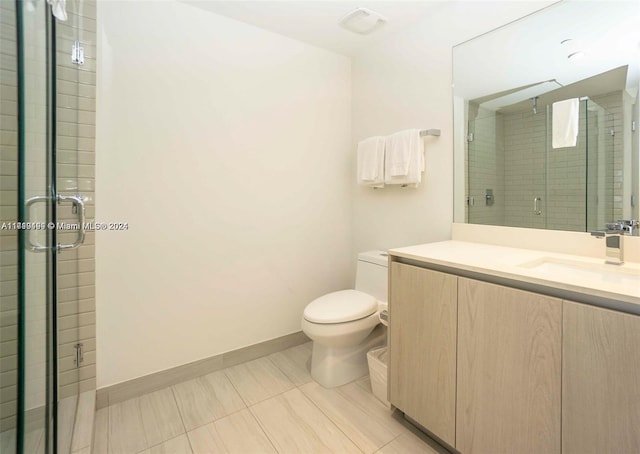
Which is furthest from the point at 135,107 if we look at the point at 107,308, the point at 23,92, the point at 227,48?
the point at 107,308

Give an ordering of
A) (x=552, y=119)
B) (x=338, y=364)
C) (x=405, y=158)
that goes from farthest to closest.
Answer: (x=405, y=158) < (x=338, y=364) < (x=552, y=119)

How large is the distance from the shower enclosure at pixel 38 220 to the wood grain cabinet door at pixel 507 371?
4.36ft

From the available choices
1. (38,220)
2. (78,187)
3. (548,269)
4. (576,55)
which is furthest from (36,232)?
(576,55)

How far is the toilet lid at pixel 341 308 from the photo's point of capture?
64.9 inches

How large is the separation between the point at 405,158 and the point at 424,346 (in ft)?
3.53

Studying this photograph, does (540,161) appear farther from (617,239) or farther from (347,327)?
(347,327)

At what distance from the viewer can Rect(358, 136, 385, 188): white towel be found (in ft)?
6.61

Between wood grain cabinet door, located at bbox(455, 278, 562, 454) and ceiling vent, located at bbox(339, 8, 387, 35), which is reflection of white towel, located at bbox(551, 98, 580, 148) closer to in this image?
wood grain cabinet door, located at bbox(455, 278, 562, 454)

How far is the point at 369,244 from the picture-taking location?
2.30m

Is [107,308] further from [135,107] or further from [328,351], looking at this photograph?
[328,351]

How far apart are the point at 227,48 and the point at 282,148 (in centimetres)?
66

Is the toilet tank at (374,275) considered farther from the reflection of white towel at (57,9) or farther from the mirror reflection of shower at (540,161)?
the reflection of white towel at (57,9)

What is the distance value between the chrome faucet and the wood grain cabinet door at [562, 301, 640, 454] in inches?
18.9

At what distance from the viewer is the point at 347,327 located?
165 cm
